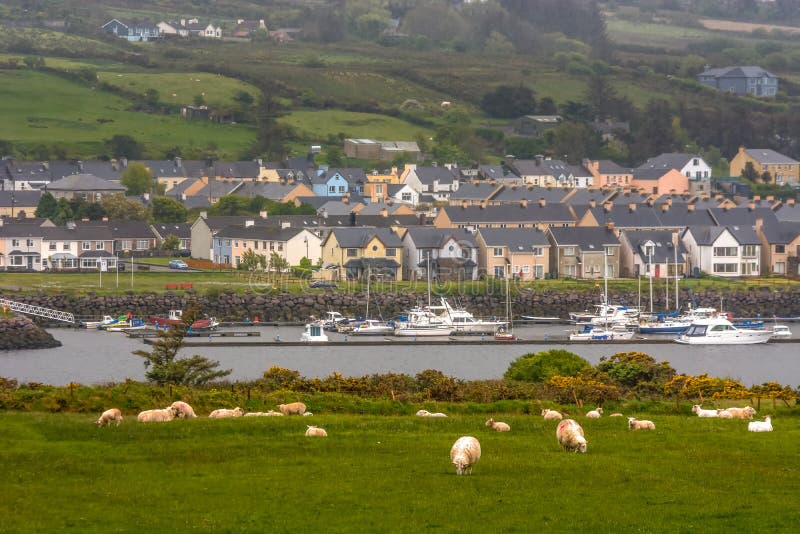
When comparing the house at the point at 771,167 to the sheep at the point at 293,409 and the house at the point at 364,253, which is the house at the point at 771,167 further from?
the sheep at the point at 293,409

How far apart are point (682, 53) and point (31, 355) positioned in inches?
5630

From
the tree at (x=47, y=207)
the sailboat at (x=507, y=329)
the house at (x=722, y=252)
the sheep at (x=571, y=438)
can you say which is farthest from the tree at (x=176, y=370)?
the tree at (x=47, y=207)

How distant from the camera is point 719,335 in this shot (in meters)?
54.0

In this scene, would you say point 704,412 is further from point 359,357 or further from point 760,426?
point 359,357

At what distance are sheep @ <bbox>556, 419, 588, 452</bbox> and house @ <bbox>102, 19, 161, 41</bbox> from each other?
150967 mm

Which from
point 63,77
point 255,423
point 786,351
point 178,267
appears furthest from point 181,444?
point 63,77

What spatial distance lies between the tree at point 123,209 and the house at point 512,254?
19.7 m

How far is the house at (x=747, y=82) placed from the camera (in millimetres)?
153625

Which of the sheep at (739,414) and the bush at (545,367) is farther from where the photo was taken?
the bush at (545,367)

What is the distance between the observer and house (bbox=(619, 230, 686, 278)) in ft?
221

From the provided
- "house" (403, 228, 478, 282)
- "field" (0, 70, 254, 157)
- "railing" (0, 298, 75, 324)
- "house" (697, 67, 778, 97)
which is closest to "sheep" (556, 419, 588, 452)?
"railing" (0, 298, 75, 324)

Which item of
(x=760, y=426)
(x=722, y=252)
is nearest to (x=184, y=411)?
(x=760, y=426)

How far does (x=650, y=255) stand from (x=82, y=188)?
1306 inches

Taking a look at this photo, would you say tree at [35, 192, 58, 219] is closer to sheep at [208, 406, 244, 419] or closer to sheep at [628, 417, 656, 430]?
sheep at [208, 406, 244, 419]
